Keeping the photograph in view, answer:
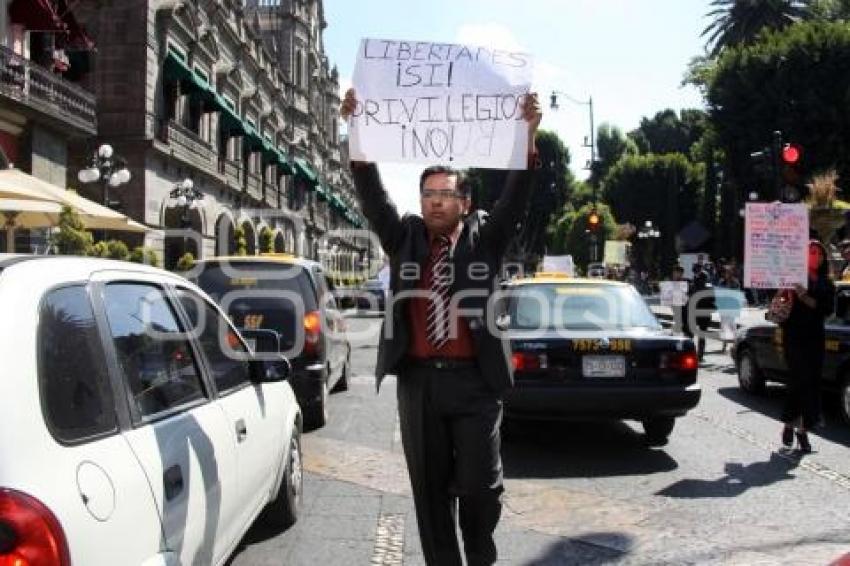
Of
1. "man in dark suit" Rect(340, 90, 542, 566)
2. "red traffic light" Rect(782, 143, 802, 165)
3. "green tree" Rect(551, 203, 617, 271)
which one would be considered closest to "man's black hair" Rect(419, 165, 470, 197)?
"man in dark suit" Rect(340, 90, 542, 566)

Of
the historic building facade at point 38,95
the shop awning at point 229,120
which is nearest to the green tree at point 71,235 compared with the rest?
the historic building facade at point 38,95

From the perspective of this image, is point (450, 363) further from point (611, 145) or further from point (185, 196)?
point (611, 145)

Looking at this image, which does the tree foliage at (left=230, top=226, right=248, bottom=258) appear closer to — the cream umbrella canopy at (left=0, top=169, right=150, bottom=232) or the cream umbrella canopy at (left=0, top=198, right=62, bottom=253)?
the cream umbrella canopy at (left=0, top=169, right=150, bottom=232)

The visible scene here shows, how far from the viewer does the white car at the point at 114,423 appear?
89.0 inches

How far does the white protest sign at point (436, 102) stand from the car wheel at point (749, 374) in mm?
8285

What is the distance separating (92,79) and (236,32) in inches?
555

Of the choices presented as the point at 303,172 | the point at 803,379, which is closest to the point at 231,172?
the point at 303,172

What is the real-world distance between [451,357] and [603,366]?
3928 millimetres

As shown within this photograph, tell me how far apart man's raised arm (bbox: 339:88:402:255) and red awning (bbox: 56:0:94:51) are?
71.8 ft

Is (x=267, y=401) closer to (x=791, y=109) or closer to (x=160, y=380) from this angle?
(x=160, y=380)

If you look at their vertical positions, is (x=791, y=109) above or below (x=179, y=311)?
above

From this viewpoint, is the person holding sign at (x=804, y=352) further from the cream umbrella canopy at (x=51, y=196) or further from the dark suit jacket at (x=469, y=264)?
the cream umbrella canopy at (x=51, y=196)

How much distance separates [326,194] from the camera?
7425 centimetres

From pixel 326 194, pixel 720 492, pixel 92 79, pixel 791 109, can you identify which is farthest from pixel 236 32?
pixel 720 492
